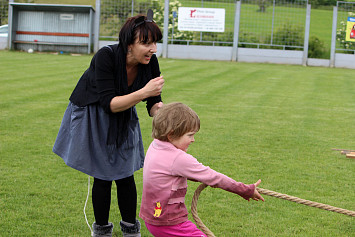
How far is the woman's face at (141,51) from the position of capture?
3777 mm

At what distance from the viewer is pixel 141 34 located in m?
3.74

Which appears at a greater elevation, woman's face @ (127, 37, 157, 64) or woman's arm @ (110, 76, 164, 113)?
woman's face @ (127, 37, 157, 64)

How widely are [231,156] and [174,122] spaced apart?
4316 millimetres

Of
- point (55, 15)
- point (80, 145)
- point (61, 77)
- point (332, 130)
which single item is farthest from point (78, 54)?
point (80, 145)

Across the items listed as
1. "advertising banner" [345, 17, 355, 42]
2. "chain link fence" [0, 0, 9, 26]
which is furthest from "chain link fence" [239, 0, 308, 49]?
"chain link fence" [0, 0, 9, 26]

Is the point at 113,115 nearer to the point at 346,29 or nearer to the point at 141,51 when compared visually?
the point at 141,51

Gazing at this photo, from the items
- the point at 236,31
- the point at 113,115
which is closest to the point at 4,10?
the point at 236,31

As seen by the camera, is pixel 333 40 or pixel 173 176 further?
pixel 333 40

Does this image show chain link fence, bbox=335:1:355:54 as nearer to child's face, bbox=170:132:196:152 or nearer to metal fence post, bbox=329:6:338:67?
metal fence post, bbox=329:6:338:67

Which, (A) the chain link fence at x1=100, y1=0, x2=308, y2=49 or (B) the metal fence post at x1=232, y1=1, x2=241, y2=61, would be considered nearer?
(B) the metal fence post at x1=232, y1=1, x2=241, y2=61

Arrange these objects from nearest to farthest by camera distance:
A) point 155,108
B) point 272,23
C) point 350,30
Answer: point 155,108 < point 350,30 < point 272,23

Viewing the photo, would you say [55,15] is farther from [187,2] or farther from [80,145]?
[80,145]

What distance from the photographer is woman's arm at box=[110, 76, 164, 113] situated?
362 cm

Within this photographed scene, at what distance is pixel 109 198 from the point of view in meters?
4.23
